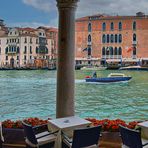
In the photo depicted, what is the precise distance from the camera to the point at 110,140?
3469 mm

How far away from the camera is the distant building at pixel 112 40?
1848 inches

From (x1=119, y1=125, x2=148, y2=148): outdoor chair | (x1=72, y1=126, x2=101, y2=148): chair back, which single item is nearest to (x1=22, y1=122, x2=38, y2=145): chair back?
(x1=72, y1=126, x2=101, y2=148): chair back

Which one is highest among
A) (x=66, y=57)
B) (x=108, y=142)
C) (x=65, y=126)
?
(x=66, y=57)

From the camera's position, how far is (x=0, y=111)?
41.3ft

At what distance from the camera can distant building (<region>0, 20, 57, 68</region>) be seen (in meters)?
55.5

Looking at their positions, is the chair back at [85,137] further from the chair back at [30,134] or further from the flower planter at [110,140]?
the flower planter at [110,140]

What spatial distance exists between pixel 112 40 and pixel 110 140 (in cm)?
4608

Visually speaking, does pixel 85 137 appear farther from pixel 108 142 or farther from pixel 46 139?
pixel 108 142

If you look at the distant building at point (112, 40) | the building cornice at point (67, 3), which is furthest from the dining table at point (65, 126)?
the distant building at point (112, 40)

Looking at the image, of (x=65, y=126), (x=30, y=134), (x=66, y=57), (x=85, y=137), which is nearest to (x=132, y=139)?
(x=85, y=137)

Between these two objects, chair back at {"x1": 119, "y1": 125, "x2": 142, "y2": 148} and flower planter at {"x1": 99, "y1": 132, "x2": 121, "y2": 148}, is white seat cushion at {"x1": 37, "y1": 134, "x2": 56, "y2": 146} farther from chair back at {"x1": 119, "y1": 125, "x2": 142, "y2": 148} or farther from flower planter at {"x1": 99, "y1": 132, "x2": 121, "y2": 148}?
flower planter at {"x1": 99, "y1": 132, "x2": 121, "y2": 148}

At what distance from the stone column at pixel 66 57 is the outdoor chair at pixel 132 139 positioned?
879 mm

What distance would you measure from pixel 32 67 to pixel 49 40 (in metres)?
6.42

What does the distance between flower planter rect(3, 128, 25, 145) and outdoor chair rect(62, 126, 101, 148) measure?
0.92 meters
